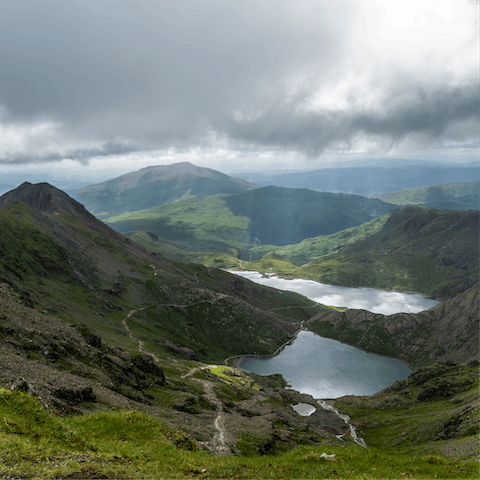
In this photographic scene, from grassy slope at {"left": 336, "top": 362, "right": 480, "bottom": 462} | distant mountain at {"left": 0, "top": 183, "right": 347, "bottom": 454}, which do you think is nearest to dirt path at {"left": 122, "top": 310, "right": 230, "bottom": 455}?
distant mountain at {"left": 0, "top": 183, "right": 347, "bottom": 454}

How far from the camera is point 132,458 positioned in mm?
25734

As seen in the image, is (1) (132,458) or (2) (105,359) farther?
(2) (105,359)

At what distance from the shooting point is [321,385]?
7298 inches

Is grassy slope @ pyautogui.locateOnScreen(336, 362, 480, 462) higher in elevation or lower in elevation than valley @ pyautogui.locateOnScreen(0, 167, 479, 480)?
lower

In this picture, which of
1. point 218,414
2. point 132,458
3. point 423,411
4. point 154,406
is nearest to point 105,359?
point 154,406

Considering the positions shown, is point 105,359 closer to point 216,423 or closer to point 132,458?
point 216,423

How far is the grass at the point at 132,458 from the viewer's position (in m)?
21.4

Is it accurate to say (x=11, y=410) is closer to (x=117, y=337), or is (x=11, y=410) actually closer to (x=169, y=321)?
(x=117, y=337)

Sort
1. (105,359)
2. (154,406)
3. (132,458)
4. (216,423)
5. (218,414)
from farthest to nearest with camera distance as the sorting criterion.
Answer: (218,414)
(105,359)
(216,423)
(154,406)
(132,458)

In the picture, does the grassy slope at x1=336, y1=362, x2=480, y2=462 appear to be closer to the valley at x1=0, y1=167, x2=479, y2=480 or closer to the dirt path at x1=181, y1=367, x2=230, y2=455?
the valley at x1=0, y1=167, x2=479, y2=480

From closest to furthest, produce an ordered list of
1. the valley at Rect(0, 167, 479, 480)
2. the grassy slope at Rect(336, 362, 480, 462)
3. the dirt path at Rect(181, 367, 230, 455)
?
the valley at Rect(0, 167, 479, 480) → the dirt path at Rect(181, 367, 230, 455) → the grassy slope at Rect(336, 362, 480, 462)

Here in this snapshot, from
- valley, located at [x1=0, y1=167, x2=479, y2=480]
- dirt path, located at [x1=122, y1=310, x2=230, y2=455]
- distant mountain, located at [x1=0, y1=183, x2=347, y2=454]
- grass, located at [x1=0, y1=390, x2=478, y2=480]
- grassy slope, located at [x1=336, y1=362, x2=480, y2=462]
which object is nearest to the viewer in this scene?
grass, located at [x1=0, y1=390, x2=478, y2=480]

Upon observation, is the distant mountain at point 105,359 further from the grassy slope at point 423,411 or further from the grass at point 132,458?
the grassy slope at point 423,411

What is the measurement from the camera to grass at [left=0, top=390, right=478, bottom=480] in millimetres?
21391
